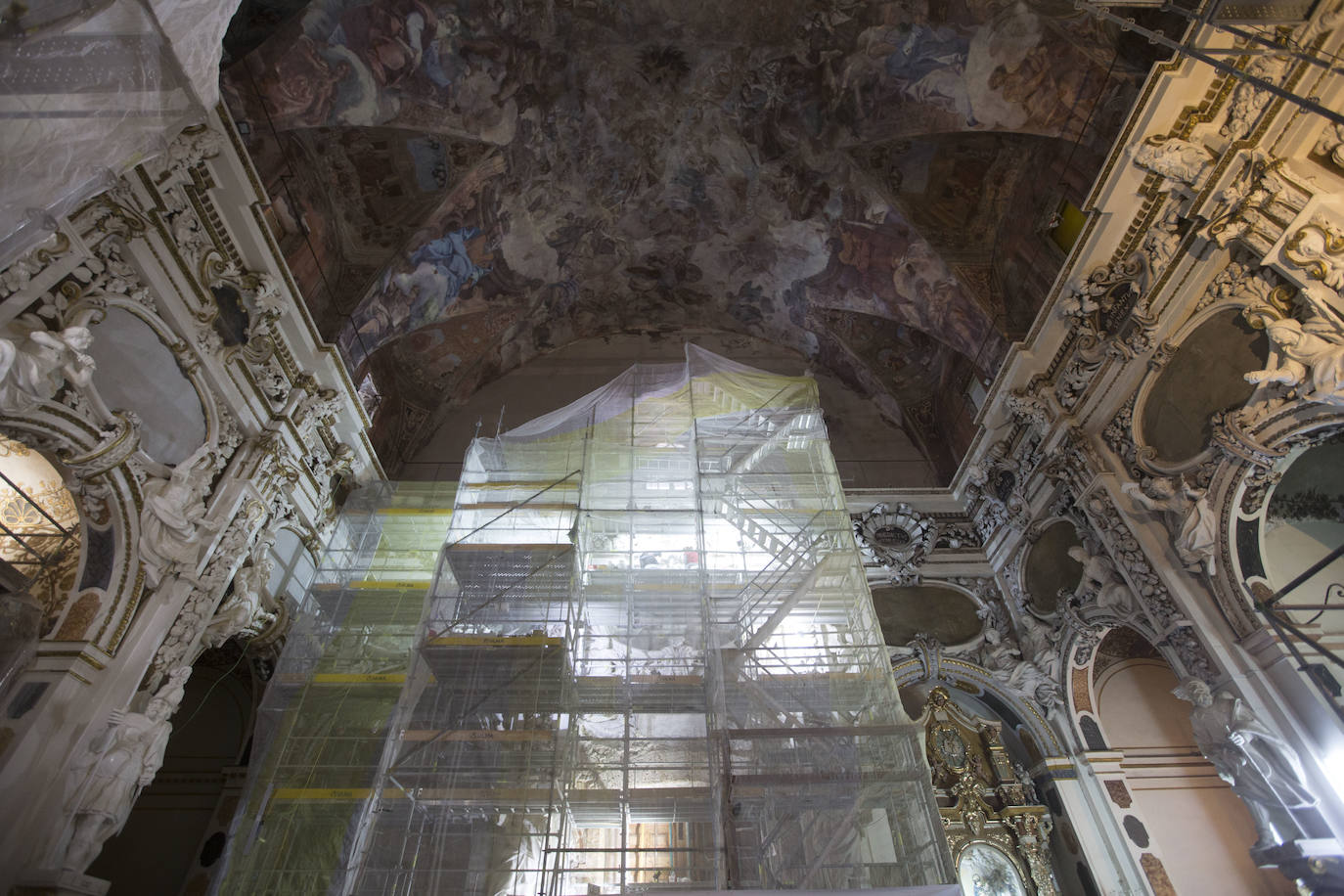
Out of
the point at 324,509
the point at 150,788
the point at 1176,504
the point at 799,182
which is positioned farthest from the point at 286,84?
the point at 1176,504

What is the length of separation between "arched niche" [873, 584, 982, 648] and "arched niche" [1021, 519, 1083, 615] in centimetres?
91

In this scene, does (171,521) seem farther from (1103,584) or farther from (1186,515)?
(1103,584)

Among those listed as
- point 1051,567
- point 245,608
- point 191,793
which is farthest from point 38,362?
point 1051,567

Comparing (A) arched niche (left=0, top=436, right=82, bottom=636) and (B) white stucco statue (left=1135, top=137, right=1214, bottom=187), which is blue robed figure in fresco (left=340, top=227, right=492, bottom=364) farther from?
(B) white stucco statue (left=1135, top=137, right=1214, bottom=187)

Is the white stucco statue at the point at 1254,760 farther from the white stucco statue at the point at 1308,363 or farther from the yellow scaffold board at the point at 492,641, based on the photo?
the yellow scaffold board at the point at 492,641

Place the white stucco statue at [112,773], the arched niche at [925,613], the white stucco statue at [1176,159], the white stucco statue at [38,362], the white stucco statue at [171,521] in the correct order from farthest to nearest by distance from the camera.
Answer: the arched niche at [925,613] → the white stucco statue at [1176,159] → the white stucco statue at [171,521] → the white stucco statue at [112,773] → the white stucco statue at [38,362]

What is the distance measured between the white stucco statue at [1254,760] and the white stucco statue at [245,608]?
9.34 meters

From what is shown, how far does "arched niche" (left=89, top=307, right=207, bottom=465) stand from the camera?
20.6ft

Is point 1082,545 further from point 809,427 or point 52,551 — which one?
point 52,551

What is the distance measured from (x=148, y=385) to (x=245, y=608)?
7.83 ft

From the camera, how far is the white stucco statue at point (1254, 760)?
590 cm

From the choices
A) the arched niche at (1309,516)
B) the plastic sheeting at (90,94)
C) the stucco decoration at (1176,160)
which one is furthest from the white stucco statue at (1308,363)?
the plastic sheeting at (90,94)

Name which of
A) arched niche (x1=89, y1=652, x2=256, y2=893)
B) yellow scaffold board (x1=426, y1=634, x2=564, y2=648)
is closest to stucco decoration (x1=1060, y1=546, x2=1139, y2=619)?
yellow scaffold board (x1=426, y1=634, x2=564, y2=648)

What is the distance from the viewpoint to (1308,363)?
5.88 metres
